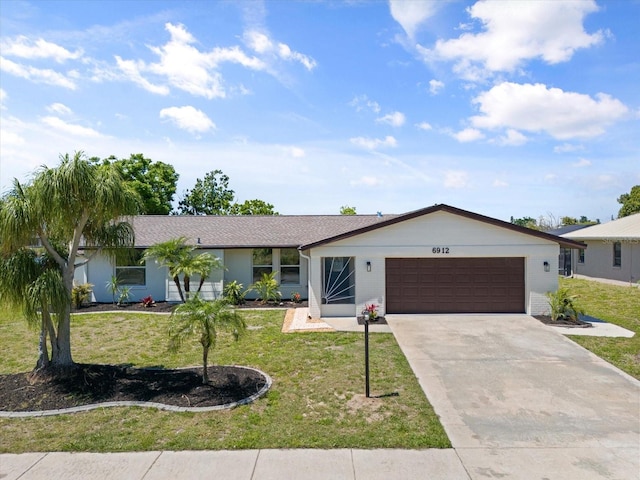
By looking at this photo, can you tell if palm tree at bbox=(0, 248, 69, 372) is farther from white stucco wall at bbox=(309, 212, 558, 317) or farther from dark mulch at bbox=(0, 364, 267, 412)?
white stucco wall at bbox=(309, 212, 558, 317)

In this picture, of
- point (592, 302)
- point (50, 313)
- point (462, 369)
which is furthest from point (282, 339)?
point (592, 302)

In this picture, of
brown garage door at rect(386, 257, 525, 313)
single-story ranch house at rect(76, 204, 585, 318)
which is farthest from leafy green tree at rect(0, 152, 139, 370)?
brown garage door at rect(386, 257, 525, 313)

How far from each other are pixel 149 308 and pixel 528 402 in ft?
46.9

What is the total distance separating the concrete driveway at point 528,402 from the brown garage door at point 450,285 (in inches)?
96.4

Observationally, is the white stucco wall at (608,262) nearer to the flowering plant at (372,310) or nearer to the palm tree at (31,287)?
the flowering plant at (372,310)

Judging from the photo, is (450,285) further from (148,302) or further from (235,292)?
(148,302)

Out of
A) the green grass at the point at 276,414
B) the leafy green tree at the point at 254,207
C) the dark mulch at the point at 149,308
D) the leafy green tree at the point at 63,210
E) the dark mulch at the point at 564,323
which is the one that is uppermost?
the leafy green tree at the point at 254,207

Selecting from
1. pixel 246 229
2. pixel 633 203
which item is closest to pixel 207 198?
pixel 246 229

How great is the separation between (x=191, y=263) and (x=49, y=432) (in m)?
9.94

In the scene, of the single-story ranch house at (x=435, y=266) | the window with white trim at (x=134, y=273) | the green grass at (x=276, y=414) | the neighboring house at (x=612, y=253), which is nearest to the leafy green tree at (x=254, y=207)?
the window with white trim at (x=134, y=273)

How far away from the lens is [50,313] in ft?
26.6

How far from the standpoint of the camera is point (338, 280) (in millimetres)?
14883

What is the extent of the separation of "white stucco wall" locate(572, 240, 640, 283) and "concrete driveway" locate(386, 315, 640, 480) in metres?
12.8

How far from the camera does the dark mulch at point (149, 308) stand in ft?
53.8
